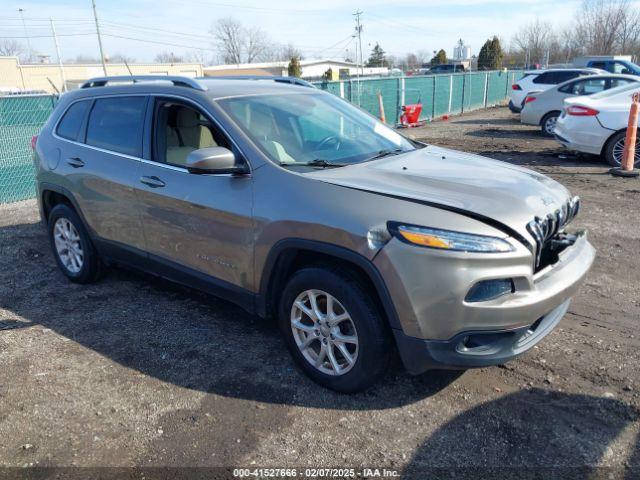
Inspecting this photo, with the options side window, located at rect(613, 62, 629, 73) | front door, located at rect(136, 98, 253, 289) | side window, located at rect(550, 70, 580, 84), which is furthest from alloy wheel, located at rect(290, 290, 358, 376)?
side window, located at rect(613, 62, 629, 73)

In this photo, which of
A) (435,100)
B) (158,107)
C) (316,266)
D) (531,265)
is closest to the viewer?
(531,265)

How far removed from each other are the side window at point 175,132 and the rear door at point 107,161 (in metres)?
0.18

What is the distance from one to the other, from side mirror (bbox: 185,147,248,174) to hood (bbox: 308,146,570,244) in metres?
0.55

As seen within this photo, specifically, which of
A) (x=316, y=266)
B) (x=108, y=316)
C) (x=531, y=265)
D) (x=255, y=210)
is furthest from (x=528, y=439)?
(x=108, y=316)

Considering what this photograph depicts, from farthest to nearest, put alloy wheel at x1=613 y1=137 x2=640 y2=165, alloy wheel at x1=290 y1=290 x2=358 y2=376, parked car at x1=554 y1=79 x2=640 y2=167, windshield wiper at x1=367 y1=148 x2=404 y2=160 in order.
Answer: alloy wheel at x1=613 y1=137 x2=640 y2=165 < parked car at x1=554 y1=79 x2=640 y2=167 < windshield wiper at x1=367 y1=148 x2=404 y2=160 < alloy wheel at x1=290 y1=290 x2=358 y2=376

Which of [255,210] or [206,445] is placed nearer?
[206,445]

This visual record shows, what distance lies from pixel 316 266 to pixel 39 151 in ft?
11.8

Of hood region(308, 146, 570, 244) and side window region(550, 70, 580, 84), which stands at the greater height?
side window region(550, 70, 580, 84)

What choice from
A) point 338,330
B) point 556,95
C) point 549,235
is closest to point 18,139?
point 338,330

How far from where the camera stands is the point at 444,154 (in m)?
4.09

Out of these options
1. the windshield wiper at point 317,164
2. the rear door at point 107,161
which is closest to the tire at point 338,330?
the windshield wiper at point 317,164

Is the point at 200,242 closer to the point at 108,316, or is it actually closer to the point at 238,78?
the point at 108,316

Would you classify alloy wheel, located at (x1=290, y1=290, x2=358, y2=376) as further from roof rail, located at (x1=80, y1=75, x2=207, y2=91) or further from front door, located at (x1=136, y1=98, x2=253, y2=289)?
roof rail, located at (x1=80, y1=75, x2=207, y2=91)

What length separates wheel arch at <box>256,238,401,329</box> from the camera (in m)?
2.80
